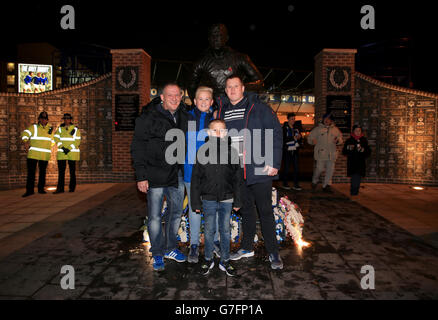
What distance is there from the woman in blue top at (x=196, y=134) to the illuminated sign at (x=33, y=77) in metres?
17.9

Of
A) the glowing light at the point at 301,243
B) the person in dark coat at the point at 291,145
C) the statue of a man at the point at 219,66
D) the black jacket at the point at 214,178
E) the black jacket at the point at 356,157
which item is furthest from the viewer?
the person in dark coat at the point at 291,145

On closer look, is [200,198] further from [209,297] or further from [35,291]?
[35,291]

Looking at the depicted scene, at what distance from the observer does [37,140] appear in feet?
24.0

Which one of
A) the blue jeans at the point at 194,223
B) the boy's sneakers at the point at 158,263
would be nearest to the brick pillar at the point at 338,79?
the blue jeans at the point at 194,223

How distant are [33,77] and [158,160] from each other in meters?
18.4

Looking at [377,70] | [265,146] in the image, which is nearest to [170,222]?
[265,146]

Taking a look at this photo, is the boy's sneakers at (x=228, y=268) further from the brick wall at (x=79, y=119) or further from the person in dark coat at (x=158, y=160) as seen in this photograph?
the brick wall at (x=79, y=119)

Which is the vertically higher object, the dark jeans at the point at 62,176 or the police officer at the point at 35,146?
the police officer at the point at 35,146

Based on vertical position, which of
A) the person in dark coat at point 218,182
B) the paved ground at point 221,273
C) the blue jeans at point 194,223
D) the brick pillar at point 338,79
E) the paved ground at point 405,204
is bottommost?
the paved ground at point 221,273

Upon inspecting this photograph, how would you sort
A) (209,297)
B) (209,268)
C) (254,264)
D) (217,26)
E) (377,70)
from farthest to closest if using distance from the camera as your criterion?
(377,70) < (217,26) < (254,264) < (209,268) < (209,297)

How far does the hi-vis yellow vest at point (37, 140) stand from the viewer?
23.9 ft

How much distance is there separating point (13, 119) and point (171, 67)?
12528 mm

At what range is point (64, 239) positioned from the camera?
4.24 m

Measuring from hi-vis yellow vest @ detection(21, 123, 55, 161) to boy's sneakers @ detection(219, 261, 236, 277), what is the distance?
5907mm
